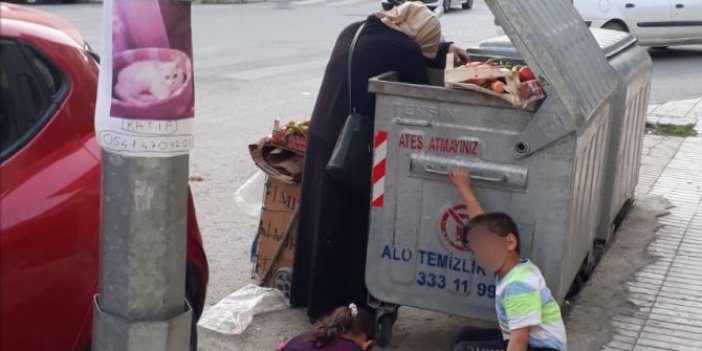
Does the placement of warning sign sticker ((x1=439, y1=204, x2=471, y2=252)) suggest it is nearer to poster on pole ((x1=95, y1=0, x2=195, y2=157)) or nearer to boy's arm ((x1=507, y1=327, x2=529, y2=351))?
boy's arm ((x1=507, y1=327, x2=529, y2=351))

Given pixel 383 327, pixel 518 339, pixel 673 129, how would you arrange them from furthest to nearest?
pixel 673 129 < pixel 383 327 < pixel 518 339

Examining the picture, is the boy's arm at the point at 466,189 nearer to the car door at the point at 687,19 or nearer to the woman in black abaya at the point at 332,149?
the woman in black abaya at the point at 332,149

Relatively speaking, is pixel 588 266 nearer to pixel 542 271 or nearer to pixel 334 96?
pixel 542 271

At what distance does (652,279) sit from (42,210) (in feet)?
12.8

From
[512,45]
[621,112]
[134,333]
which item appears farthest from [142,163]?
[621,112]

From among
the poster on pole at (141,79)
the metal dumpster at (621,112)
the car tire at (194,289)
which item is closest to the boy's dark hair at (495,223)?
the car tire at (194,289)

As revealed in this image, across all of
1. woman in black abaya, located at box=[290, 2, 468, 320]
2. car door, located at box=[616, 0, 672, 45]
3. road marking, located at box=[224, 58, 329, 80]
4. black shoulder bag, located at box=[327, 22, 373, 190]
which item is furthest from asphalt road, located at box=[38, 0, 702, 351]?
Result: black shoulder bag, located at box=[327, 22, 373, 190]

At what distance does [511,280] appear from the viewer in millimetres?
4160

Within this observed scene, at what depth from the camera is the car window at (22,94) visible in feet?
10.9

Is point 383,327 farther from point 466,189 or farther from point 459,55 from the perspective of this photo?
point 459,55

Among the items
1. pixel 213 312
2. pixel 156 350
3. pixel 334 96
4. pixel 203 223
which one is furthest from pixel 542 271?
pixel 203 223

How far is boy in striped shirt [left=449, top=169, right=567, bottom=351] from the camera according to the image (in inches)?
162

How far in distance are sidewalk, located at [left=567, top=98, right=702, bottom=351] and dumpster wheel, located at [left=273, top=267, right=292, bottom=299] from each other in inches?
57.1

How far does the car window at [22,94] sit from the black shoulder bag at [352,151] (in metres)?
1.62
